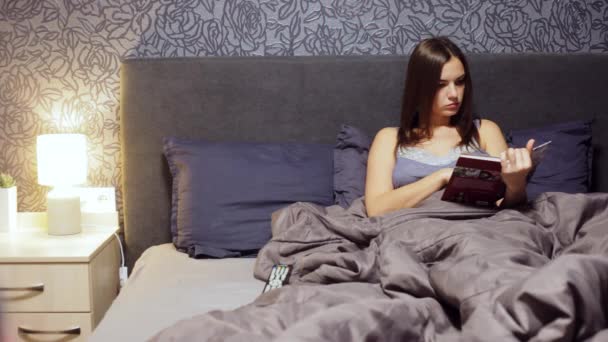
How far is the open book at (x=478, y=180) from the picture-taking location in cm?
149

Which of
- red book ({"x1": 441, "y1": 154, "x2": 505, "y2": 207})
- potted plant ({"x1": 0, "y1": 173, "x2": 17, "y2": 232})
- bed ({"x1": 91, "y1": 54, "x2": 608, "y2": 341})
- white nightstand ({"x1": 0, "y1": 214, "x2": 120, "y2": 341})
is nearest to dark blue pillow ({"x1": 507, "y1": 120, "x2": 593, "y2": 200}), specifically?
bed ({"x1": 91, "y1": 54, "x2": 608, "y2": 341})

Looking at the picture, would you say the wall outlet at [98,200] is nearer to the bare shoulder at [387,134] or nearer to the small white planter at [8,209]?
the small white planter at [8,209]

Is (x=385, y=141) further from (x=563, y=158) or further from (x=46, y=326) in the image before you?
(x=46, y=326)

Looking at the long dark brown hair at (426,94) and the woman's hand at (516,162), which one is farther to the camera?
the long dark brown hair at (426,94)

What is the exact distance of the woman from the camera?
180 centimetres

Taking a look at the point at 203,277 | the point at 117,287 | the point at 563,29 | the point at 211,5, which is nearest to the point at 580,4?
the point at 563,29

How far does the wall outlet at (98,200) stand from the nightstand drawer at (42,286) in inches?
16.6

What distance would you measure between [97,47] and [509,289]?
1754 millimetres

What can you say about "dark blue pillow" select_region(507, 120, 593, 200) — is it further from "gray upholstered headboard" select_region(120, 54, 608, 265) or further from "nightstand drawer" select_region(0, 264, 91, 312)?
"nightstand drawer" select_region(0, 264, 91, 312)

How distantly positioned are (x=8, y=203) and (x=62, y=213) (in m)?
0.20

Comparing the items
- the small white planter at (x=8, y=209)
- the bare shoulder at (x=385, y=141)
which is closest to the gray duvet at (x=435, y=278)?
the bare shoulder at (x=385, y=141)

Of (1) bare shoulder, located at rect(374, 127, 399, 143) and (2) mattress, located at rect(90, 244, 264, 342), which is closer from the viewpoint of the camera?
(2) mattress, located at rect(90, 244, 264, 342)

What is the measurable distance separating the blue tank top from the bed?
16 centimetres

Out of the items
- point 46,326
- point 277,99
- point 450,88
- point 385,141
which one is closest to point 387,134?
point 385,141
